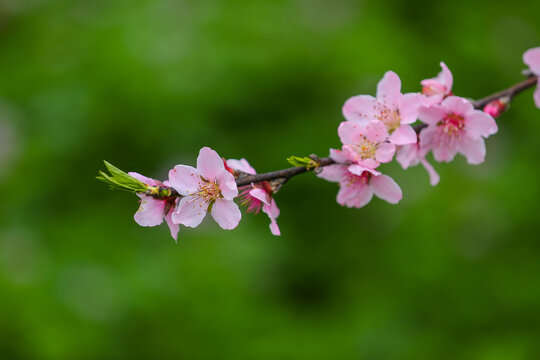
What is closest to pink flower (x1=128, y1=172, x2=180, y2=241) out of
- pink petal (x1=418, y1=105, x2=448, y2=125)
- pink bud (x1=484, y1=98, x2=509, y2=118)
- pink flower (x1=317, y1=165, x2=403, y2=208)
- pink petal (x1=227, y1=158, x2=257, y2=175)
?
pink petal (x1=227, y1=158, x2=257, y2=175)

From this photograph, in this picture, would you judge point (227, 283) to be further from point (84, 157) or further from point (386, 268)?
point (84, 157)

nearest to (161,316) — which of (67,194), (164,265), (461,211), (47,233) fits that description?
(164,265)

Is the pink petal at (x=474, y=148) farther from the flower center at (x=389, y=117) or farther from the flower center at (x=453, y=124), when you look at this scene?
the flower center at (x=389, y=117)

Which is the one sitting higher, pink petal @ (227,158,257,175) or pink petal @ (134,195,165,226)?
pink petal @ (227,158,257,175)

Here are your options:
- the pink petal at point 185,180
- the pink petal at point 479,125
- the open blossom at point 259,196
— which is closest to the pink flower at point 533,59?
the pink petal at point 479,125

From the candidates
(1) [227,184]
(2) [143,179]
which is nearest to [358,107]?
(1) [227,184]

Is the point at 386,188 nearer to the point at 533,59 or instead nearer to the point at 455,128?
the point at 455,128

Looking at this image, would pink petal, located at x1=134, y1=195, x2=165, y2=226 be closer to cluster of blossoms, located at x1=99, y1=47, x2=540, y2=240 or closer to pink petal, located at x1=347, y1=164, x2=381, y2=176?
cluster of blossoms, located at x1=99, y1=47, x2=540, y2=240
